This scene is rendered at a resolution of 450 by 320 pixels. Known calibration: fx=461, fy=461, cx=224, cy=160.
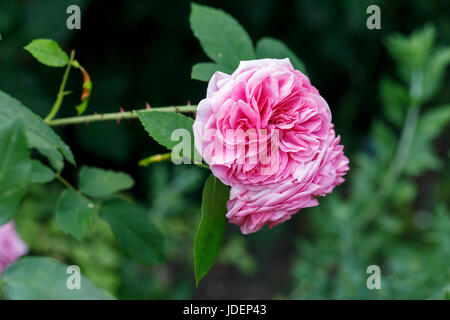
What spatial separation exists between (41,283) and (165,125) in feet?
0.82

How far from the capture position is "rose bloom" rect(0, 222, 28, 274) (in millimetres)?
869

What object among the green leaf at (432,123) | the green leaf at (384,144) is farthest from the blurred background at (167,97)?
the green leaf at (432,123)

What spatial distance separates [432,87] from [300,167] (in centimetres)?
123

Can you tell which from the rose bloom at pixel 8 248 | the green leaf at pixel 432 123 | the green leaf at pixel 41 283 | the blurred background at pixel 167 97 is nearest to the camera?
the green leaf at pixel 41 283

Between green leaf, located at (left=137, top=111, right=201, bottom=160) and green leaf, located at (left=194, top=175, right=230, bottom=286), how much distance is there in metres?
0.04

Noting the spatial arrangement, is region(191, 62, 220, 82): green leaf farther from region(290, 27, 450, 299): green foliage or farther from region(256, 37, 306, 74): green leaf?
region(290, 27, 450, 299): green foliage

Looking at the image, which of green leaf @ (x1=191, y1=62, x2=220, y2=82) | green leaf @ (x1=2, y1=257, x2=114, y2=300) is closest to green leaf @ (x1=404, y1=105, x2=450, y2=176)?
green leaf @ (x1=191, y1=62, x2=220, y2=82)

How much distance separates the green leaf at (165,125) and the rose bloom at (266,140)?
0.09ft

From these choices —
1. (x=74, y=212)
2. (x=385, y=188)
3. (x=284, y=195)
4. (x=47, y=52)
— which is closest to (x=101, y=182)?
(x=74, y=212)

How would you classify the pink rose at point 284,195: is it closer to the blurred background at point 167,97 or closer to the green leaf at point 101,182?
the green leaf at point 101,182

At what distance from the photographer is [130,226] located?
660mm

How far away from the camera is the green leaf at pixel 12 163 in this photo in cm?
38

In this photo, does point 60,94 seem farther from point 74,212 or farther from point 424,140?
point 424,140
